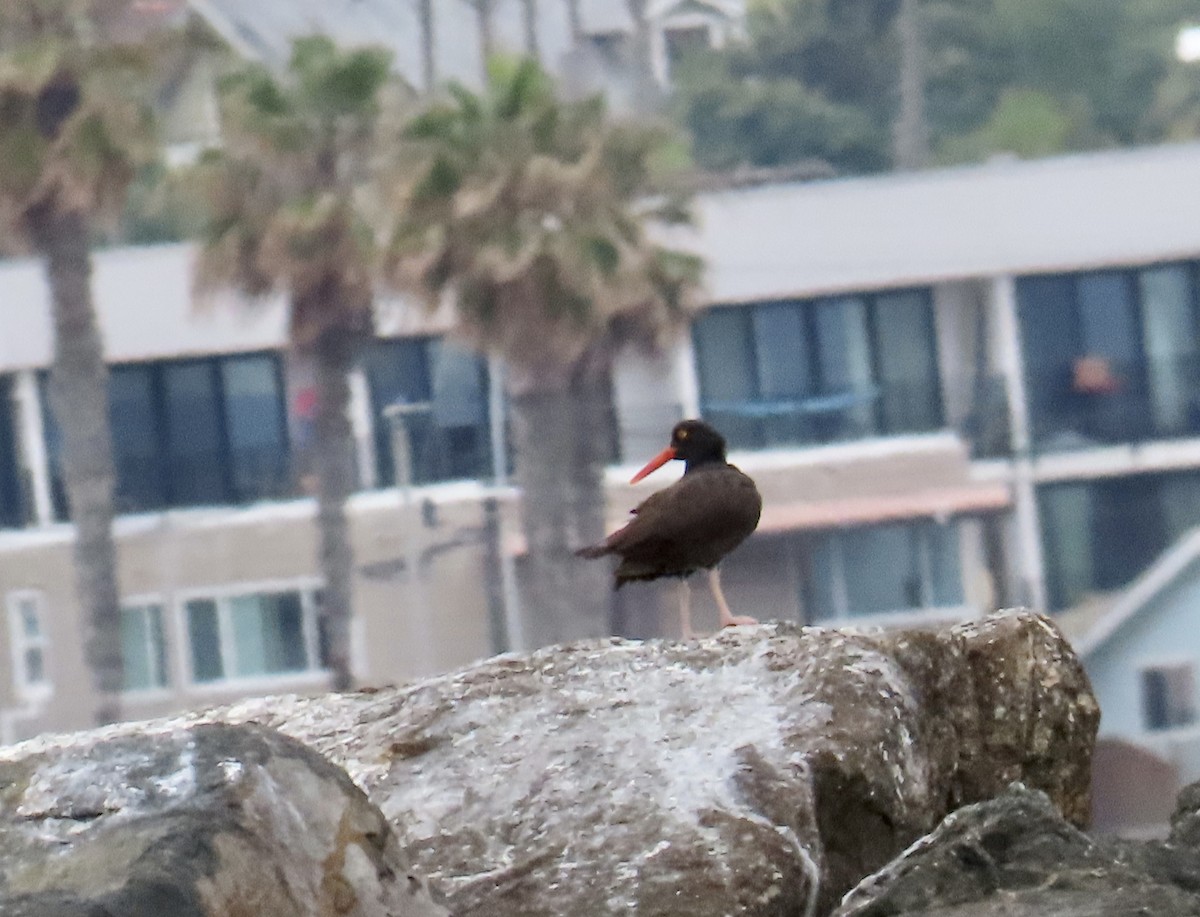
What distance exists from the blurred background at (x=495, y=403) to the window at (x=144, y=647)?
6 centimetres

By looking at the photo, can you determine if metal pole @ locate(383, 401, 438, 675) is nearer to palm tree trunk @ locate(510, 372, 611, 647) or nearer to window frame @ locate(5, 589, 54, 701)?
palm tree trunk @ locate(510, 372, 611, 647)

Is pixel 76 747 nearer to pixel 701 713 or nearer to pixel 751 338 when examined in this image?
pixel 701 713

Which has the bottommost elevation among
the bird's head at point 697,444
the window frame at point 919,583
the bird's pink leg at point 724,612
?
the window frame at point 919,583

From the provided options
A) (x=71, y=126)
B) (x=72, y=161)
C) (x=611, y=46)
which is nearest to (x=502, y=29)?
(x=611, y=46)

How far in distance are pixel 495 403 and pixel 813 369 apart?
18.0ft

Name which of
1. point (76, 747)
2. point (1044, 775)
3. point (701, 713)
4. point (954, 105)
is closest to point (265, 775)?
point (76, 747)

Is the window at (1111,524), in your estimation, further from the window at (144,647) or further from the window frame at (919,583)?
the window at (144,647)

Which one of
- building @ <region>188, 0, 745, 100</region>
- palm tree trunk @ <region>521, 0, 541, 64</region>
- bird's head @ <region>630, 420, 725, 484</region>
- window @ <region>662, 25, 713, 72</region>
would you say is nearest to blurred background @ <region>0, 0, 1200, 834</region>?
building @ <region>188, 0, 745, 100</region>

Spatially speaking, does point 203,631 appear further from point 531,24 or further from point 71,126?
point 531,24

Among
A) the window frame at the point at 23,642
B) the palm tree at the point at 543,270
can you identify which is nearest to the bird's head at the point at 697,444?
the palm tree at the point at 543,270

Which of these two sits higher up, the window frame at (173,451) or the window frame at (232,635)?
the window frame at (173,451)

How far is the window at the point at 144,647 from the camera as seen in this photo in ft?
136

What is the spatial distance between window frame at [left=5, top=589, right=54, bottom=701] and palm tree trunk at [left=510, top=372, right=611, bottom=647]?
10536mm

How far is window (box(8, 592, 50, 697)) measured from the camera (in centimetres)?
4228
